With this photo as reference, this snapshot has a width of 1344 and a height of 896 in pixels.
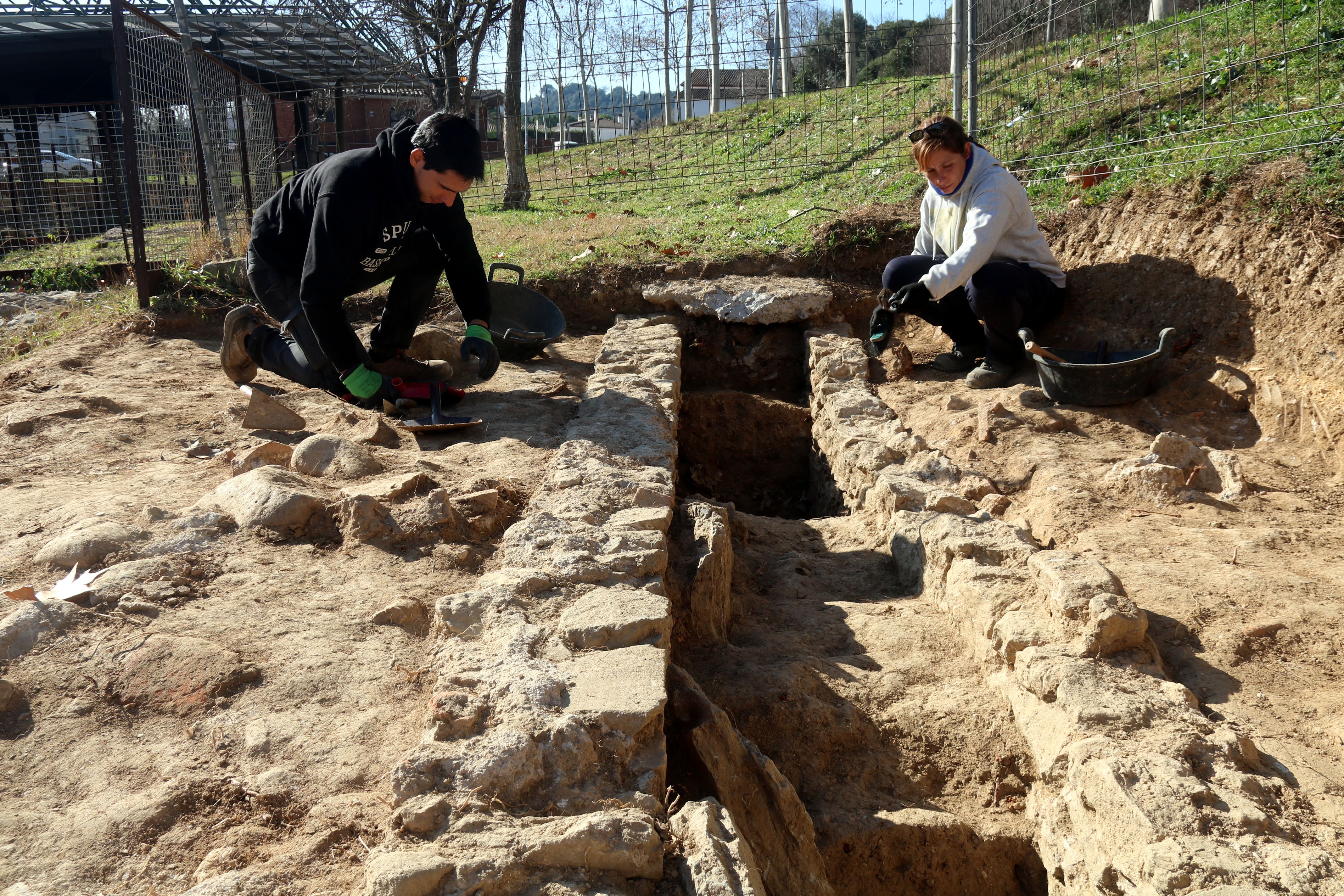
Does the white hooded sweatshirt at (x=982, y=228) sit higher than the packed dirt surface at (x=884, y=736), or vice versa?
the white hooded sweatshirt at (x=982, y=228)

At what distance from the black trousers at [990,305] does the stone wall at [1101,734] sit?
1.65 m

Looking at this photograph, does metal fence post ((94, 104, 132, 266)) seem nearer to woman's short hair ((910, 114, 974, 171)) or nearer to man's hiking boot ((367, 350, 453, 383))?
man's hiking boot ((367, 350, 453, 383))

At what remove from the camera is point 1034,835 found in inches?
93.3

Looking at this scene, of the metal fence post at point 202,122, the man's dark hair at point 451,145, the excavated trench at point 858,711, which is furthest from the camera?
the metal fence post at point 202,122

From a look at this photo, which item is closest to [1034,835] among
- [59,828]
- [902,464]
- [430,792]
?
[430,792]

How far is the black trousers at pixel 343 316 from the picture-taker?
4.38 meters

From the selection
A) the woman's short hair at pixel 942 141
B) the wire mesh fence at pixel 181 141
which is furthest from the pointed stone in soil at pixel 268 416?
the woman's short hair at pixel 942 141

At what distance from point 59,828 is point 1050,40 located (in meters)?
8.91

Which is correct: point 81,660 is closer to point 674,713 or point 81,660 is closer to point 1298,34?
point 674,713

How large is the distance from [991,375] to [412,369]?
3.16 metres

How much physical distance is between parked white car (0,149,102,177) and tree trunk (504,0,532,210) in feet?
14.8

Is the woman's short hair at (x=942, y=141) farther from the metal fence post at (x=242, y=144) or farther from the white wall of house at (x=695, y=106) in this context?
the metal fence post at (x=242, y=144)

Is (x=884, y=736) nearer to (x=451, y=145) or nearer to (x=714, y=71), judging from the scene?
(x=451, y=145)

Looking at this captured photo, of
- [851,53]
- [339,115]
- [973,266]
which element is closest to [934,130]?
[973,266]
